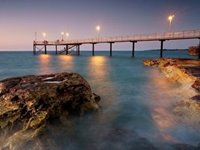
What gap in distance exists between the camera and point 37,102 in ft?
20.0

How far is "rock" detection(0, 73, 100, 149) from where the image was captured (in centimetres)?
563

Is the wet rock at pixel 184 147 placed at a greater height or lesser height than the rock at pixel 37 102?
lesser

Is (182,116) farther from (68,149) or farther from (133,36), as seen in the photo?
(133,36)

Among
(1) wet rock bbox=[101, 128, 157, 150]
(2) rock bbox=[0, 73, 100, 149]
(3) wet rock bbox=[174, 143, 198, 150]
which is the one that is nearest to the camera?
(3) wet rock bbox=[174, 143, 198, 150]

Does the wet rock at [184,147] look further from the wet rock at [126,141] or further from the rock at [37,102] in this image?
the rock at [37,102]

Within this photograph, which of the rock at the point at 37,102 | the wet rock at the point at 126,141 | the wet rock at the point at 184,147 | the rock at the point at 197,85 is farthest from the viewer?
the rock at the point at 197,85

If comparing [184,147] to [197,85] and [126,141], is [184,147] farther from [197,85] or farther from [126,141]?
[197,85]

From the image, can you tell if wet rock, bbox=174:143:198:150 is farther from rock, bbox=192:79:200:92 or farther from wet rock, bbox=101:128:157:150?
rock, bbox=192:79:200:92

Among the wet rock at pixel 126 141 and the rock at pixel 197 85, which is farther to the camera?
the rock at pixel 197 85

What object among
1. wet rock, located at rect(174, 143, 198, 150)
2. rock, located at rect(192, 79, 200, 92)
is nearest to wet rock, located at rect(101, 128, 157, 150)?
wet rock, located at rect(174, 143, 198, 150)

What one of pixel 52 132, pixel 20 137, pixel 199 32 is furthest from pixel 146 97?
pixel 199 32

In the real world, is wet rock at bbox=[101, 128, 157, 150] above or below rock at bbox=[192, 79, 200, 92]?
below

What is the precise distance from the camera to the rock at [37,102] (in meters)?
5.63

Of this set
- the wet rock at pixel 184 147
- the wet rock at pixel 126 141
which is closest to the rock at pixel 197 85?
the wet rock at pixel 184 147
